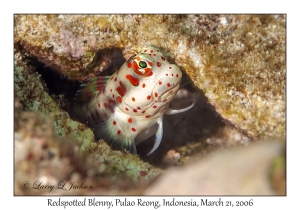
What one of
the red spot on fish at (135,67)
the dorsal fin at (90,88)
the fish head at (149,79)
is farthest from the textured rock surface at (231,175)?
the dorsal fin at (90,88)

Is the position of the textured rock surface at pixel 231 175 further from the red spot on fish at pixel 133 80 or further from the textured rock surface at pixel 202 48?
the red spot on fish at pixel 133 80

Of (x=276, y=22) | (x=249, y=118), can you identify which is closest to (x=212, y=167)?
(x=249, y=118)

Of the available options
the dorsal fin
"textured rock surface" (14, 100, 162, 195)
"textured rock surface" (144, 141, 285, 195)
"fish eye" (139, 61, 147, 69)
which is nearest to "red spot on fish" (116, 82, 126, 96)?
the dorsal fin

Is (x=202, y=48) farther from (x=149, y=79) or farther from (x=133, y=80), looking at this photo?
(x=133, y=80)

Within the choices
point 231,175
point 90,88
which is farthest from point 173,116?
point 231,175

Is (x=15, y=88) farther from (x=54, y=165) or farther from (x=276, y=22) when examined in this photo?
(x=276, y=22)

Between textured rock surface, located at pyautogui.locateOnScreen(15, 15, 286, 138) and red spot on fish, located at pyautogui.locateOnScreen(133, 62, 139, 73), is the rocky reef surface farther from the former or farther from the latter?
red spot on fish, located at pyautogui.locateOnScreen(133, 62, 139, 73)
